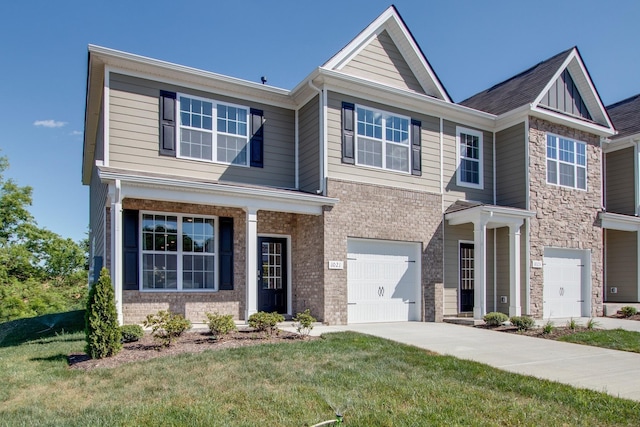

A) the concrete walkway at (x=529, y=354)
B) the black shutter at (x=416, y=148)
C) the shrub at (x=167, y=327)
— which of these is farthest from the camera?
the black shutter at (x=416, y=148)

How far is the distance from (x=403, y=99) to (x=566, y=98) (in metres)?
6.46

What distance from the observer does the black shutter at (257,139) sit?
42.3 ft

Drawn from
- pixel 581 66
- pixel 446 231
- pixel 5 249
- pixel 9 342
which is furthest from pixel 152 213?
pixel 5 249

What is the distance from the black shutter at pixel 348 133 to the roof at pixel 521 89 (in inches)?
226

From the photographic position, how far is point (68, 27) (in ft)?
46.3

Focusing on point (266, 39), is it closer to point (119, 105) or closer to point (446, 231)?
point (119, 105)

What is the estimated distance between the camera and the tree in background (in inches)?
990

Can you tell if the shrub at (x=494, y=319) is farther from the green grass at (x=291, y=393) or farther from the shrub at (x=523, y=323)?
the green grass at (x=291, y=393)

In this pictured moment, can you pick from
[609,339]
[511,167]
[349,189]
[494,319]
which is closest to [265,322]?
[349,189]

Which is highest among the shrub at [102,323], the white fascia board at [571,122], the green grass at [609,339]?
the white fascia board at [571,122]

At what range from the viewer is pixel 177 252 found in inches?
458

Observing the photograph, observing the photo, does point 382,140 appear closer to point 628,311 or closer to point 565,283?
point 565,283

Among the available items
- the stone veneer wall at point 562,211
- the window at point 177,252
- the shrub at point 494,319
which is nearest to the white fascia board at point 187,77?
the window at point 177,252

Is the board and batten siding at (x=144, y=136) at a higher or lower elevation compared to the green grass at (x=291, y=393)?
higher
